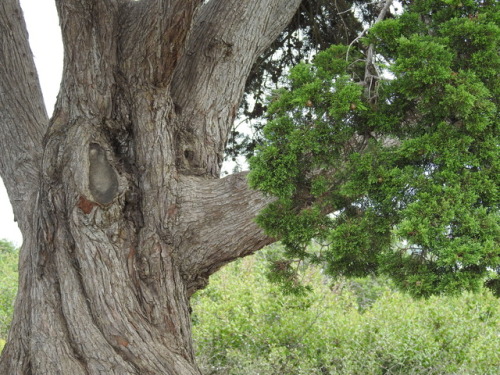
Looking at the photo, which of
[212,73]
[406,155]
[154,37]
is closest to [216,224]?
[212,73]

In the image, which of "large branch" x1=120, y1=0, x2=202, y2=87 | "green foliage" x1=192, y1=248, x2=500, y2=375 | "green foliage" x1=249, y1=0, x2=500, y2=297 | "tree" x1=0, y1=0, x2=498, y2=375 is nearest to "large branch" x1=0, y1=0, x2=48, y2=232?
"tree" x1=0, y1=0, x2=498, y2=375

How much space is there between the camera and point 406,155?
141 inches

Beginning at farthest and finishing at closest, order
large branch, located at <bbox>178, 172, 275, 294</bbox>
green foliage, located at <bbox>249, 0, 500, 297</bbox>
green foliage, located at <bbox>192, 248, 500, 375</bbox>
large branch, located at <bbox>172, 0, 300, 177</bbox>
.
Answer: green foliage, located at <bbox>192, 248, 500, 375</bbox>, large branch, located at <bbox>172, 0, 300, 177</bbox>, large branch, located at <bbox>178, 172, 275, 294</bbox>, green foliage, located at <bbox>249, 0, 500, 297</bbox>

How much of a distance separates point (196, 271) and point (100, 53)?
182 centimetres

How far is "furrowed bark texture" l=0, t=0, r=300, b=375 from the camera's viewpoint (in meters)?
4.49

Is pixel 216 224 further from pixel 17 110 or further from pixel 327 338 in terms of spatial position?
pixel 327 338

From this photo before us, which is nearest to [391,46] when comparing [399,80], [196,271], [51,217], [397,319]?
[399,80]

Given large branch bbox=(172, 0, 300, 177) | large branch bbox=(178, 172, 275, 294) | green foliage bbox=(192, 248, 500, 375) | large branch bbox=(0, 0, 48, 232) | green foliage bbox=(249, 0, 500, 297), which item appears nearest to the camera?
green foliage bbox=(249, 0, 500, 297)

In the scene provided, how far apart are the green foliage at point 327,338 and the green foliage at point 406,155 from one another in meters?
4.13

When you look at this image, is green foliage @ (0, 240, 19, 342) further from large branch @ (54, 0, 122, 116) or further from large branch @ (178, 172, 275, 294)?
large branch @ (54, 0, 122, 116)

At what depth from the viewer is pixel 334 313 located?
29.5ft

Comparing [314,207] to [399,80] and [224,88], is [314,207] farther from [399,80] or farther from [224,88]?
[224,88]

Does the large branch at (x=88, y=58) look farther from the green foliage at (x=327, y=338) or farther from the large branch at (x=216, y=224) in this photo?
the green foliage at (x=327, y=338)

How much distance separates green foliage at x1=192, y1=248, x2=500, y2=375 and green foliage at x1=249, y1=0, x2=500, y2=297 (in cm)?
413
